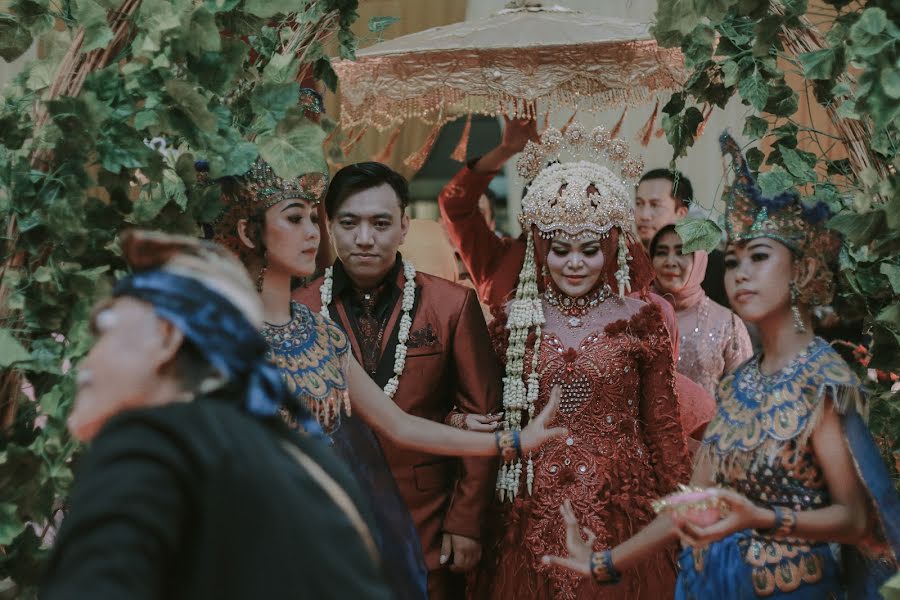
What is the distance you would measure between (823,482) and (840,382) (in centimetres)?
23

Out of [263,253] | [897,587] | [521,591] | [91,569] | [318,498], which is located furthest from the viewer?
[521,591]

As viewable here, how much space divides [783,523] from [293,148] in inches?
53.2

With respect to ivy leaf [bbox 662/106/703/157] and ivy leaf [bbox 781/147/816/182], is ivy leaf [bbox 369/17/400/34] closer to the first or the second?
ivy leaf [bbox 662/106/703/157]

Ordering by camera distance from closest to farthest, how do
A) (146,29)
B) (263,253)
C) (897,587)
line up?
(897,587), (146,29), (263,253)

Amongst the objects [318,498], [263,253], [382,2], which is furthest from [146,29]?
[382,2]

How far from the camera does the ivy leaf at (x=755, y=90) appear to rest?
2936mm

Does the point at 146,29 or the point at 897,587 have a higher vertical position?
the point at 146,29

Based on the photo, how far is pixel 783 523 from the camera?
8.31ft

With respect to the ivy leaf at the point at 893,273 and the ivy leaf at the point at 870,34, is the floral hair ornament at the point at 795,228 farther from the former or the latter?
the ivy leaf at the point at 870,34

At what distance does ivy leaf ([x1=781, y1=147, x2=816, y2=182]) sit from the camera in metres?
2.95

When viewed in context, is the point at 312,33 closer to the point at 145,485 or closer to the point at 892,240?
the point at 892,240

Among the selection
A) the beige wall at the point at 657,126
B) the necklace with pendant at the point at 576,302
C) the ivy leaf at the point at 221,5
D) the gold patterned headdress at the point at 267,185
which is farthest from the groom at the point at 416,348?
the beige wall at the point at 657,126

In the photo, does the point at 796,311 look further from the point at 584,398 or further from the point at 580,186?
the point at 580,186

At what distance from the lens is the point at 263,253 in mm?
2961
